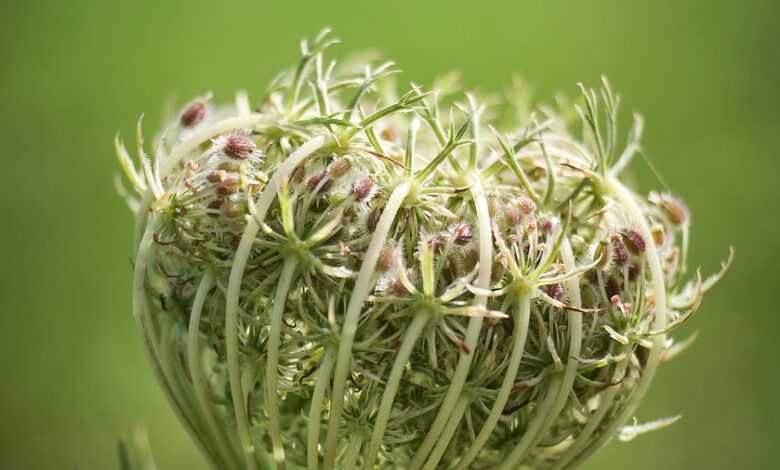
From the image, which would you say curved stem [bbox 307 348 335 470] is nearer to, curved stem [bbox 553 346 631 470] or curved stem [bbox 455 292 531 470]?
curved stem [bbox 455 292 531 470]

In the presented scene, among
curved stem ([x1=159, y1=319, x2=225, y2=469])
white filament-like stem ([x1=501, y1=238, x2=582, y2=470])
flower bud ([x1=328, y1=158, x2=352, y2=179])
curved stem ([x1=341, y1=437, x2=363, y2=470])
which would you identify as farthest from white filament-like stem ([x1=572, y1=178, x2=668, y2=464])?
curved stem ([x1=159, y1=319, x2=225, y2=469])

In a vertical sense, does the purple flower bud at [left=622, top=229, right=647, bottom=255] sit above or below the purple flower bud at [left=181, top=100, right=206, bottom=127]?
below

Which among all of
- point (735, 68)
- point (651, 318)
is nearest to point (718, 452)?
point (735, 68)

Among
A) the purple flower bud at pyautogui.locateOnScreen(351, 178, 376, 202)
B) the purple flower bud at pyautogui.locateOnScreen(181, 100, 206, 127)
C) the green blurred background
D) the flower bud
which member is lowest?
the green blurred background

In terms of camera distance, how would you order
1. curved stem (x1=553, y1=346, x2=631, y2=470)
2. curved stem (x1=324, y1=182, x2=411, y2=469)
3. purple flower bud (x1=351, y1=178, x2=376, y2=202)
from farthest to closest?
1. curved stem (x1=553, y1=346, x2=631, y2=470)
2. purple flower bud (x1=351, y1=178, x2=376, y2=202)
3. curved stem (x1=324, y1=182, x2=411, y2=469)

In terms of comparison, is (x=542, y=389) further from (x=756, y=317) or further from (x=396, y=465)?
(x=756, y=317)

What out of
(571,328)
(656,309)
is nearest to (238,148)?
(571,328)

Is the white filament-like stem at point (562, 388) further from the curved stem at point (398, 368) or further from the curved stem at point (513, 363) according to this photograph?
the curved stem at point (398, 368)

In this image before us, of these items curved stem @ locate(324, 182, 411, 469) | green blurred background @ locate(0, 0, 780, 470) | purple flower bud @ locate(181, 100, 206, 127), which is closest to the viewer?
curved stem @ locate(324, 182, 411, 469)
